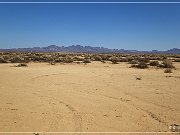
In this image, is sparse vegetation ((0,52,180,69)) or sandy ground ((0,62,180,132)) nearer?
sandy ground ((0,62,180,132))

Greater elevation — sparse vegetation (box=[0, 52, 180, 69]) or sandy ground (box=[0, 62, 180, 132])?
sparse vegetation (box=[0, 52, 180, 69])

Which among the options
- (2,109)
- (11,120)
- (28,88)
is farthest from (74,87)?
(11,120)

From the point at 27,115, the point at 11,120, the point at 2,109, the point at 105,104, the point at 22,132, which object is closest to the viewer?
the point at 22,132

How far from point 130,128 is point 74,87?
6832 millimetres

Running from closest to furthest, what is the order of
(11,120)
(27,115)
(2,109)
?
(11,120)
(27,115)
(2,109)

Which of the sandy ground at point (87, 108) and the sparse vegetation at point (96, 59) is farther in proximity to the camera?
the sparse vegetation at point (96, 59)

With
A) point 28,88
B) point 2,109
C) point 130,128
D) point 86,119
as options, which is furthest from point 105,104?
point 28,88

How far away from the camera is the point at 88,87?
14.0 metres

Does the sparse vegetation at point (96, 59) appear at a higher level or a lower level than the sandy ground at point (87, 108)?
higher

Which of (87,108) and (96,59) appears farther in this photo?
(96,59)

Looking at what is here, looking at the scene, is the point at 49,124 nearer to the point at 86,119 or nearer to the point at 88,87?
the point at 86,119

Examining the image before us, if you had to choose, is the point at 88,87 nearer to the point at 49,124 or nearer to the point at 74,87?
the point at 74,87

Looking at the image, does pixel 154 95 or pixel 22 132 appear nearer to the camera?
pixel 22 132

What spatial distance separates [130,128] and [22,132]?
273 centimetres
